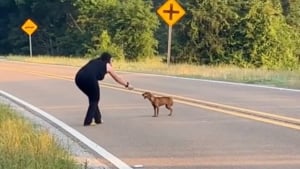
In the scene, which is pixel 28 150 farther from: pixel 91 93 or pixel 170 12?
pixel 170 12

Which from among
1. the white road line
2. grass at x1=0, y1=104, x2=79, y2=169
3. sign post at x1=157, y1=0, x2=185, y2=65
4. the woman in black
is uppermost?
sign post at x1=157, y1=0, x2=185, y2=65

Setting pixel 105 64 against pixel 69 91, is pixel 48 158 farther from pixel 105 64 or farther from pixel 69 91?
pixel 69 91

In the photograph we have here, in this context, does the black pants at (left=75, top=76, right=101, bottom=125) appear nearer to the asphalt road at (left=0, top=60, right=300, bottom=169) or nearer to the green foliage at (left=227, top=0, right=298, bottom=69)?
the asphalt road at (left=0, top=60, right=300, bottom=169)

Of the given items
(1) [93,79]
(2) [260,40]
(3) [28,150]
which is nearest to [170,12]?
(2) [260,40]

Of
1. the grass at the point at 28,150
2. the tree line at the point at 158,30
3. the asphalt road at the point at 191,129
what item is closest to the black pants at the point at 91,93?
the asphalt road at the point at 191,129

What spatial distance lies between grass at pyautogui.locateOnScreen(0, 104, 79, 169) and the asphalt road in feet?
3.41

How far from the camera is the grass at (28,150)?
8289mm

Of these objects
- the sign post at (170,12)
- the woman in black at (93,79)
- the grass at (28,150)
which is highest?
the sign post at (170,12)

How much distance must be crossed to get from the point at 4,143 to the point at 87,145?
159 centimetres

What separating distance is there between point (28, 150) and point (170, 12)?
2530cm

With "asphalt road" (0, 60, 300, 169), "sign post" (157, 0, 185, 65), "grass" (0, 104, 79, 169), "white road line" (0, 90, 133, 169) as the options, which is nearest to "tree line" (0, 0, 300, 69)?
"sign post" (157, 0, 185, 65)

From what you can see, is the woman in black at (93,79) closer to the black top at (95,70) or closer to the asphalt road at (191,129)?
the black top at (95,70)

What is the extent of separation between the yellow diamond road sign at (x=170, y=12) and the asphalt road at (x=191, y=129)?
39.8 ft

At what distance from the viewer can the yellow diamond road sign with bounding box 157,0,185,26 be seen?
34.0 metres
